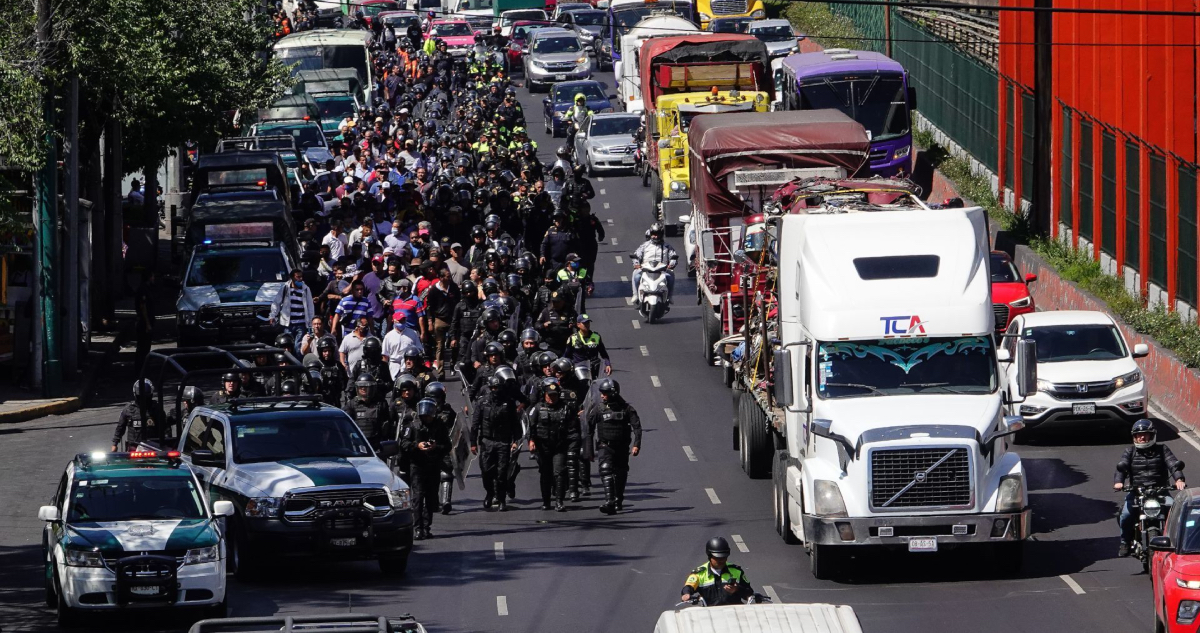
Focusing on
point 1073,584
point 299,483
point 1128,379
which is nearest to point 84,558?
point 299,483

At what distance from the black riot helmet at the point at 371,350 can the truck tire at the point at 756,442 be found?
442 cm

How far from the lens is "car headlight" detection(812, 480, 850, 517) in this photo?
19562 mm

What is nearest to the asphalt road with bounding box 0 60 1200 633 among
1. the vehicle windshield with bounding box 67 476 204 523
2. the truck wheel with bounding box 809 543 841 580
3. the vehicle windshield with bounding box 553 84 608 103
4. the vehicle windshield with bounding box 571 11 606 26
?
the truck wheel with bounding box 809 543 841 580

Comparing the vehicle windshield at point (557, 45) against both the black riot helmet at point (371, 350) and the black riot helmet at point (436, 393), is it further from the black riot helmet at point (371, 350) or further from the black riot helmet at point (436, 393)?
the black riot helmet at point (436, 393)

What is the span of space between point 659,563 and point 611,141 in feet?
108

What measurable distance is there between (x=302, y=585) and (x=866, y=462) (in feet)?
17.9

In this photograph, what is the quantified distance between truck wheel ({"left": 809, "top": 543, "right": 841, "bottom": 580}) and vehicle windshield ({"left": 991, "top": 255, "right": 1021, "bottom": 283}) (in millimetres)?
13636

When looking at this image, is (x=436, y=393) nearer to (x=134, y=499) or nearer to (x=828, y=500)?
(x=134, y=499)

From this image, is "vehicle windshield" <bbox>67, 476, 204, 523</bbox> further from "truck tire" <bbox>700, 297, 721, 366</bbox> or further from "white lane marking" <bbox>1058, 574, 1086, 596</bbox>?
"truck tire" <bbox>700, 297, 721, 366</bbox>

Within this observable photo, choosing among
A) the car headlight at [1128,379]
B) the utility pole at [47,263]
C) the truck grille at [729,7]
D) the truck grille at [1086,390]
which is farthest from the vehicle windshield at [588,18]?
the truck grille at [1086,390]

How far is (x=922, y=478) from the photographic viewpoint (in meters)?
19.5

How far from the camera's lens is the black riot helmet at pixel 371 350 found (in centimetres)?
2512

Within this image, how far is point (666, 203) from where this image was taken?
1625 inches

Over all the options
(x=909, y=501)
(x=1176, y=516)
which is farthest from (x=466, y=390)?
(x=1176, y=516)
